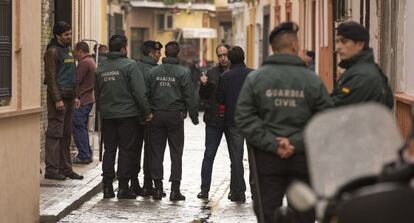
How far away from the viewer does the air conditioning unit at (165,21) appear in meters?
69.2

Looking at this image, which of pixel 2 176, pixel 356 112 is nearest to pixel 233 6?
pixel 2 176

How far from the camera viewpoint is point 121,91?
1642cm

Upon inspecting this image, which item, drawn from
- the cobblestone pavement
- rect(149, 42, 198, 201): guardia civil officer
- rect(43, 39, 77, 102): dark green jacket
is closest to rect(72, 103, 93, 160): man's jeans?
the cobblestone pavement

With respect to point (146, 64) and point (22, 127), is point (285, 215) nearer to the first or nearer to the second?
point (22, 127)

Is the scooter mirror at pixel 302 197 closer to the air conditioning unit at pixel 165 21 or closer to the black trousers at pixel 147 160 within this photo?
the black trousers at pixel 147 160

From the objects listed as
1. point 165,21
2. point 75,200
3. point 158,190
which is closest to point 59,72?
point 158,190

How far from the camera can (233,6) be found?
209ft

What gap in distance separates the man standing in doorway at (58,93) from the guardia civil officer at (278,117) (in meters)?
7.42

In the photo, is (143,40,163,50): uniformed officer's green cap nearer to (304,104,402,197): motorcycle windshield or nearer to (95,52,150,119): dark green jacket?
(95,52,150,119): dark green jacket

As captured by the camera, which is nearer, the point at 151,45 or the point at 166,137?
the point at 166,137

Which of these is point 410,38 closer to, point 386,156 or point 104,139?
point 104,139

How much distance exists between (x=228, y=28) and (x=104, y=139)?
6010 cm

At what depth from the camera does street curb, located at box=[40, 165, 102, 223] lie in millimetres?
14031

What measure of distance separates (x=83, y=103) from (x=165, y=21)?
48136 millimetres
